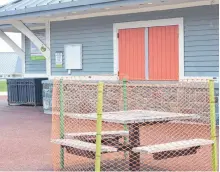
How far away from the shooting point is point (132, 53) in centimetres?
1520

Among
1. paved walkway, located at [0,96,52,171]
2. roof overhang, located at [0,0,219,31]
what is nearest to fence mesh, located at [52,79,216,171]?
paved walkway, located at [0,96,52,171]

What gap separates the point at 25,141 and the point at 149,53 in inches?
198

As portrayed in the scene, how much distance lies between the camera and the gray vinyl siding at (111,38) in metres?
13.3

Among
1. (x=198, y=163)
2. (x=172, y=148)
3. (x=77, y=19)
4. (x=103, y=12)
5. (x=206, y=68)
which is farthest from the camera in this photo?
(x=77, y=19)

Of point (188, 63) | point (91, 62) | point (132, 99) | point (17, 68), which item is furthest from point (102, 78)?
point (17, 68)

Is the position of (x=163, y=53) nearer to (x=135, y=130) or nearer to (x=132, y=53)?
(x=132, y=53)

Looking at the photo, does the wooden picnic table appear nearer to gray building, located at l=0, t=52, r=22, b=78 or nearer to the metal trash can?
the metal trash can

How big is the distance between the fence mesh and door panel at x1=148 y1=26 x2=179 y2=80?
661 mm

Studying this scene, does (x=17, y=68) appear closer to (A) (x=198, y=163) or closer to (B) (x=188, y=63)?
(B) (x=188, y=63)

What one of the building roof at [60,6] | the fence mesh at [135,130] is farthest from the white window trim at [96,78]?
the building roof at [60,6]

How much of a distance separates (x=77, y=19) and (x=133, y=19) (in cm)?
227

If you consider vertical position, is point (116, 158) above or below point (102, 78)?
below

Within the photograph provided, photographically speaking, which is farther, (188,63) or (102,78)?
(102,78)

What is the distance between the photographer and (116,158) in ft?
29.5
